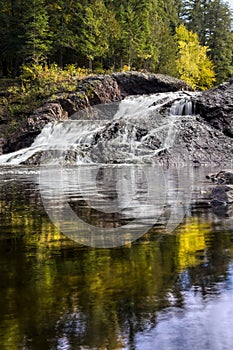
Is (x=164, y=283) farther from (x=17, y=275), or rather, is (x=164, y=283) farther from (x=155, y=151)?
(x=155, y=151)

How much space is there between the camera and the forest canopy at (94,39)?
39500mm

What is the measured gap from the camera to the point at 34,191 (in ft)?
38.8

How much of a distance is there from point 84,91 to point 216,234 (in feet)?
81.0

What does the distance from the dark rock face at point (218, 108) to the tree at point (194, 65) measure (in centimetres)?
2891

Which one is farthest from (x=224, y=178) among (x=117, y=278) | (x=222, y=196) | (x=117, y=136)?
(x=117, y=136)

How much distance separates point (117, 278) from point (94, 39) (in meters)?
38.1

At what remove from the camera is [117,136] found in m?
24.1

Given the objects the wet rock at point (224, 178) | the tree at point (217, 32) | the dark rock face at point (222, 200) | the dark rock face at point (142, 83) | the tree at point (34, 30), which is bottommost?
the dark rock face at point (222, 200)

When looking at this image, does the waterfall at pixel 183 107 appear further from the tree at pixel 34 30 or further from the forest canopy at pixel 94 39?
the forest canopy at pixel 94 39

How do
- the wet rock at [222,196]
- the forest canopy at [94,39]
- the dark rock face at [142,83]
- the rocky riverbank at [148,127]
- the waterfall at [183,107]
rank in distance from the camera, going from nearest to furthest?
the wet rock at [222,196], the rocky riverbank at [148,127], the waterfall at [183,107], the dark rock face at [142,83], the forest canopy at [94,39]

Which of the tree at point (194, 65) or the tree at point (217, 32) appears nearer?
the tree at point (194, 65)

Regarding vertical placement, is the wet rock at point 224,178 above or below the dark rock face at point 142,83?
below

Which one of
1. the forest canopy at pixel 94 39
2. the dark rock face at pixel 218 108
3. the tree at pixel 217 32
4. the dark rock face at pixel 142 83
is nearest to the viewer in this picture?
the dark rock face at pixel 218 108

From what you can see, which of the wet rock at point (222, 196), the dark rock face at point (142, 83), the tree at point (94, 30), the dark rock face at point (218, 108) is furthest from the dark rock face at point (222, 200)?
the tree at point (94, 30)
